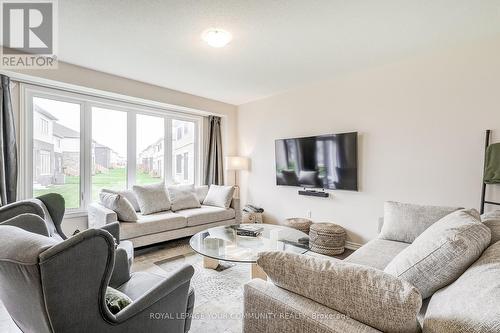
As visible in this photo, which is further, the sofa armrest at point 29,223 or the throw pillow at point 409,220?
the throw pillow at point 409,220

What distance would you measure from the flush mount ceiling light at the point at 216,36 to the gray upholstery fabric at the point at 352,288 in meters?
2.05

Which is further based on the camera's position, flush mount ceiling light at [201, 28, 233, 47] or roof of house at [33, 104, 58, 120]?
roof of house at [33, 104, 58, 120]

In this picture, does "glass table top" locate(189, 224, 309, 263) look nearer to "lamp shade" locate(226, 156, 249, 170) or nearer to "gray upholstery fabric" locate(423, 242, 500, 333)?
"gray upholstery fabric" locate(423, 242, 500, 333)

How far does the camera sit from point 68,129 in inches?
136

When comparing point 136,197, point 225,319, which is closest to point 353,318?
point 225,319

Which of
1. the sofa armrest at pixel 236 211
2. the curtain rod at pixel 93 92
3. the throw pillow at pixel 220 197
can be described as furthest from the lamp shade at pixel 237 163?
the curtain rod at pixel 93 92

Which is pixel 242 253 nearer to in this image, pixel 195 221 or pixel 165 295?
pixel 165 295

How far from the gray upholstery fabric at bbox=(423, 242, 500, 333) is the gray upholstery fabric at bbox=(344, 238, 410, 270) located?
2.65 ft

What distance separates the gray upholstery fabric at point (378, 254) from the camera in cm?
181

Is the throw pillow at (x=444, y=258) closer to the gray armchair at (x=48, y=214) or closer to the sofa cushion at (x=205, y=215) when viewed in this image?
the gray armchair at (x=48, y=214)

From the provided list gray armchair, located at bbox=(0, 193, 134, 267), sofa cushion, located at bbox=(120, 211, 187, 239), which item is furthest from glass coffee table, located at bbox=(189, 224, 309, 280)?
sofa cushion, located at bbox=(120, 211, 187, 239)

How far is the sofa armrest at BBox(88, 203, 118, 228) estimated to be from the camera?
9.66 ft

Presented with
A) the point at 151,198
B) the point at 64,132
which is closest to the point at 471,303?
the point at 151,198

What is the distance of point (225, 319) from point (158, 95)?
→ 3364 millimetres
